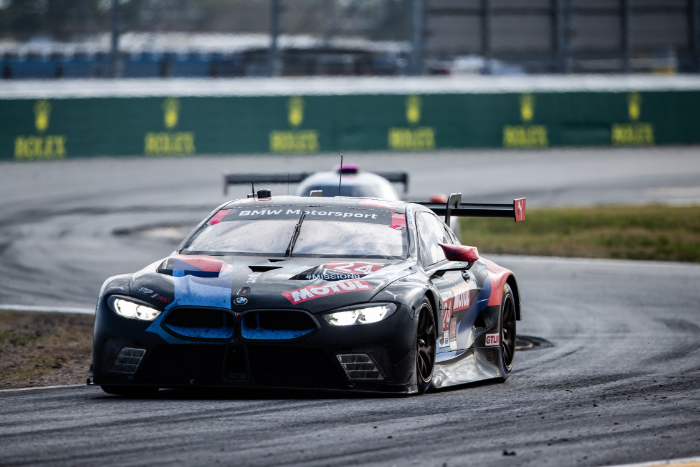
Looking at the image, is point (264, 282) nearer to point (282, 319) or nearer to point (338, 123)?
point (282, 319)

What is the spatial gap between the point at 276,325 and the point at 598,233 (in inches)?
621

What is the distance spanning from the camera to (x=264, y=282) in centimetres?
635

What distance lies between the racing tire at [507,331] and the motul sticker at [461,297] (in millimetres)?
455

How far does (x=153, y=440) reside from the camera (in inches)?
200

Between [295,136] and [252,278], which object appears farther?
[295,136]

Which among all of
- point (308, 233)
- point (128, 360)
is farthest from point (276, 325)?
point (308, 233)

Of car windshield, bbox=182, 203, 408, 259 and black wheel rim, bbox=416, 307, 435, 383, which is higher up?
car windshield, bbox=182, 203, 408, 259

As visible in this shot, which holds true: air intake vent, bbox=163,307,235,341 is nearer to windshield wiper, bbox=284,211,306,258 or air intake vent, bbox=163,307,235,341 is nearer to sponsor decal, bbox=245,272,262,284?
sponsor decal, bbox=245,272,262,284

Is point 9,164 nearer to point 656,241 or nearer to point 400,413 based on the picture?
point 656,241

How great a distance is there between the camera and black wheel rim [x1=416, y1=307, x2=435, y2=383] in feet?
21.5

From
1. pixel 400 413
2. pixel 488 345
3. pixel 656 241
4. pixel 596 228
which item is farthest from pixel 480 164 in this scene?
pixel 400 413

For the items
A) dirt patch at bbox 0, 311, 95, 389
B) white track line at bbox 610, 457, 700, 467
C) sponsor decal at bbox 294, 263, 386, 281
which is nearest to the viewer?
white track line at bbox 610, 457, 700, 467

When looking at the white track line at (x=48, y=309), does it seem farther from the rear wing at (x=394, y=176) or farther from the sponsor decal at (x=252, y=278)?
the sponsor decal at (x=252, y=278)

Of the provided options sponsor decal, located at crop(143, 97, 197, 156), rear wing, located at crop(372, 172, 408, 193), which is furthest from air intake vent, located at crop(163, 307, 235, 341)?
sponsor decal, located at crop(143, 97, 197, 156)
